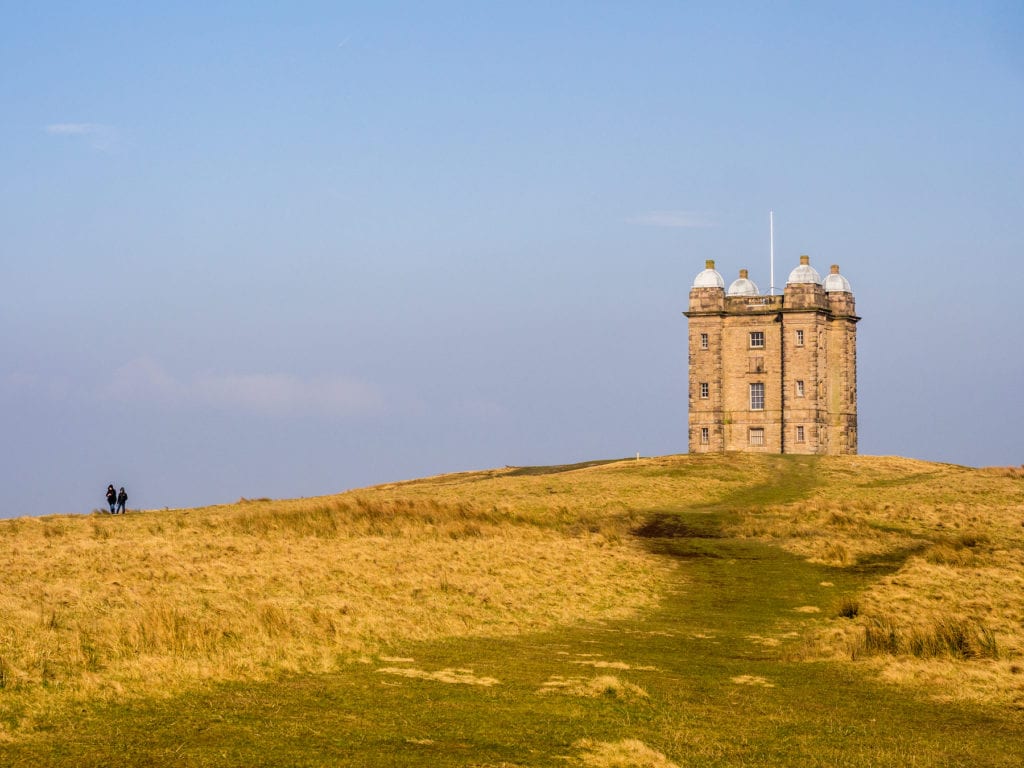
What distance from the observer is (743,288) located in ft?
277

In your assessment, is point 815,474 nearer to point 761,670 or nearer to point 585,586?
point 585,586

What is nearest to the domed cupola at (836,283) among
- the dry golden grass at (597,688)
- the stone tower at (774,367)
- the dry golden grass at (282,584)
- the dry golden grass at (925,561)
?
the stone tower at (774,367)

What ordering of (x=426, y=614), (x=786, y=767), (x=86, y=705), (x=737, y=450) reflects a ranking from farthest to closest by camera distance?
(x=737, y=450)
(x=426, y=614)
(x=86, y=705)
(x=786, y=767)

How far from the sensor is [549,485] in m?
59.1

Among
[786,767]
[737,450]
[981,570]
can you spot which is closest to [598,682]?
[786,767]

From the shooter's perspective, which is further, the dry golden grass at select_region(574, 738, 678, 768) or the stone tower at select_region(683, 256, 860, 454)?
the stone tower at select_region(683, 256, 860, 454)

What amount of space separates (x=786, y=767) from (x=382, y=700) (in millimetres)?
5987

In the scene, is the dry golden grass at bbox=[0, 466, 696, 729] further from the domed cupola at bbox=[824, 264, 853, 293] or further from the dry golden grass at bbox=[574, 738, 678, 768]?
the domed cupola at bbox=[824, 264, 853, 293]

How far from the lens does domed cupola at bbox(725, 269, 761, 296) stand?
3317 inches

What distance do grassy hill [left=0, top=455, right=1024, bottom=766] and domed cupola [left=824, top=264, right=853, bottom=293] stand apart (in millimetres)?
39031

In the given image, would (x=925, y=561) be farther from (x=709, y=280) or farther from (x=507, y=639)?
(x=709, y=280)

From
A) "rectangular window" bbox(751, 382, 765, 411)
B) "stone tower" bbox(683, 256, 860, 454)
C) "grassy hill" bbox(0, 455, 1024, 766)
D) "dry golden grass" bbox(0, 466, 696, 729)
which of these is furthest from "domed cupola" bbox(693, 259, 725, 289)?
"grassy hill" bbox(0, 455, 1024, 766)

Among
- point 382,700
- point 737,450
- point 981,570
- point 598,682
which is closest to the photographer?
point 382,700

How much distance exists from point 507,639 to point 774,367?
197ft
